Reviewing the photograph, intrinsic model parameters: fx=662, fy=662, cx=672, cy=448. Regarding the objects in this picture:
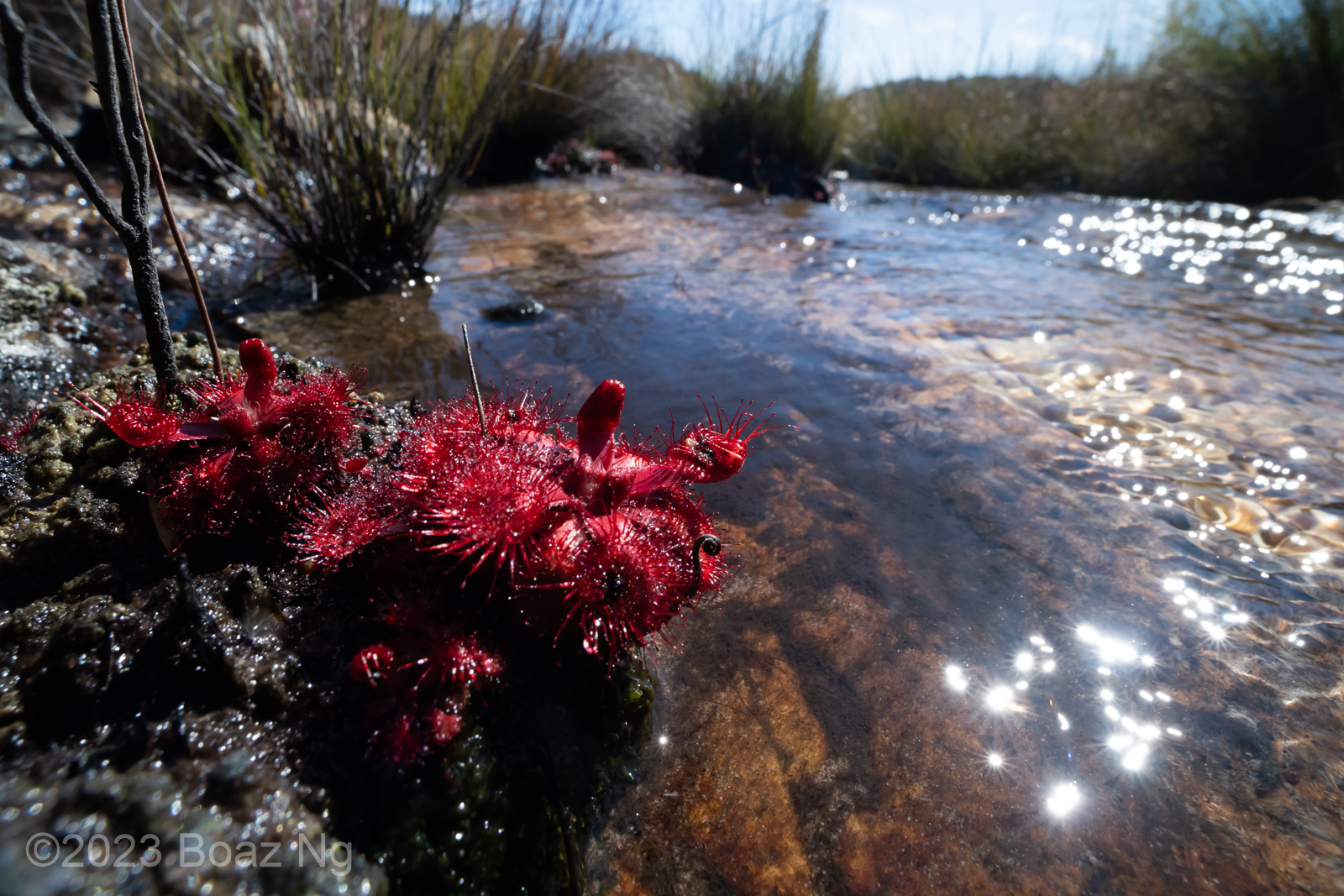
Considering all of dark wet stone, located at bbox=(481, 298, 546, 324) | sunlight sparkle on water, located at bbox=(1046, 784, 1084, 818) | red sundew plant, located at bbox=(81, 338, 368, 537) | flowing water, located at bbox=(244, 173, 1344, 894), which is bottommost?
sunlight sparkle on water, located at bbox=(1046, 784, 1084, 818)

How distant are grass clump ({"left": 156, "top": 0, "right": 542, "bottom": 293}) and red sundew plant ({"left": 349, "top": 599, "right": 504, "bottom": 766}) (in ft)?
11.7

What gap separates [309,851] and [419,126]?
4.30 m

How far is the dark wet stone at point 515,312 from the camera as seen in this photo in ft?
13.6

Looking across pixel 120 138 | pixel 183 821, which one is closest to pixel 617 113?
pixel 120 138

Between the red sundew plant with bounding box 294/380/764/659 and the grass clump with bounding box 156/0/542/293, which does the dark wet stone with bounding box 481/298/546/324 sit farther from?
the red sundew plant with bounding box 294/380/764/659

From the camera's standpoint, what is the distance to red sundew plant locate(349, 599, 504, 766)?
48.6 inches

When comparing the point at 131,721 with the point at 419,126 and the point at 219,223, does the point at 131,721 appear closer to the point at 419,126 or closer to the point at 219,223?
the point at 419,126

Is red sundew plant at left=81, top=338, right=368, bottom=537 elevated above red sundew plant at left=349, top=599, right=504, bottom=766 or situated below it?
above

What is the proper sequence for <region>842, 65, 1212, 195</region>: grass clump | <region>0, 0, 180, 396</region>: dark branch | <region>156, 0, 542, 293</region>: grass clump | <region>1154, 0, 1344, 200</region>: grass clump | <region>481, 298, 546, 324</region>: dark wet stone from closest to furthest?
<region>0, 0, 180, 396</region>: dark branch < <region>156, 0, 542, 293</region>: grass clump < <region>481, 298, 546, 324</region>: dark wet stone < <region>1154, 0, 1344, 200</region>: grass clump < <region>842, 65, 1212, 195</region>: grass clump

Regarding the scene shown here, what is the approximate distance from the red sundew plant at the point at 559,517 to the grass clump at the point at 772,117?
916 cm

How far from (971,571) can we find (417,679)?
1840 mm

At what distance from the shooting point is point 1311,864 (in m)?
1.48

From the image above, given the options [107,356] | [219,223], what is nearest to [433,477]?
[107,356]

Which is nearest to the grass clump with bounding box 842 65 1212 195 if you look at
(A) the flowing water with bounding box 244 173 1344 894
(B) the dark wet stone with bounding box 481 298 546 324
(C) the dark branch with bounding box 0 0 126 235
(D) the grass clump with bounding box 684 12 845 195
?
(D) the grass clump with bounding box 684 12 845 195
